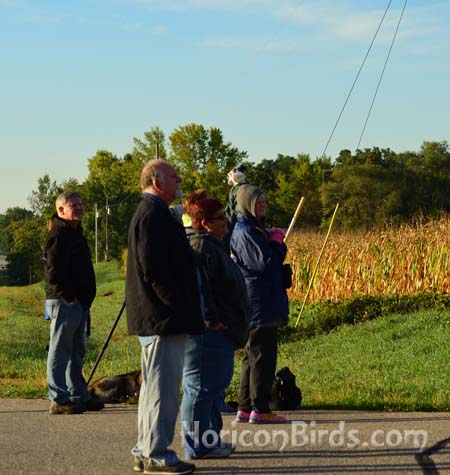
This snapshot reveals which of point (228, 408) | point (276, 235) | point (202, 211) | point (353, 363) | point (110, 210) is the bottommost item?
point (353, 363)

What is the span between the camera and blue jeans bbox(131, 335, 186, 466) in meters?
6.54

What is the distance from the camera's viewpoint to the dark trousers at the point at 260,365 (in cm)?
838

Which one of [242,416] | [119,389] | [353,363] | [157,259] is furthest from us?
[353,363]

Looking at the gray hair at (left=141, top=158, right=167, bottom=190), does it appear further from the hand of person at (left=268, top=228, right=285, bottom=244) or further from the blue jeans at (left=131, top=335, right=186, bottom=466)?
the hand of person at (left=268, top=228, right=285, bottom=244)

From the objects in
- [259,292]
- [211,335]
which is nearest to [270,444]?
[211,335]

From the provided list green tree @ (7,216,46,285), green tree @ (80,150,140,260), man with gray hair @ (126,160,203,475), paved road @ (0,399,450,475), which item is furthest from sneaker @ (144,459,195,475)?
green tree @ (7,216,46,285)

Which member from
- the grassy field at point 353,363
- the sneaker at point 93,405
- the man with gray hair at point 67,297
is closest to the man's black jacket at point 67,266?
the man with gray hair at point 67,297

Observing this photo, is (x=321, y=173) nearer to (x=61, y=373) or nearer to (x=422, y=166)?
(x=422, y=166)

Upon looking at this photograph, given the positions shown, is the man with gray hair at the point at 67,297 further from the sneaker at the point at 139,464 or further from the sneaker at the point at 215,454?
the sneaker at the point at 139,464

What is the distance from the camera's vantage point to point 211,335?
23.6 ft

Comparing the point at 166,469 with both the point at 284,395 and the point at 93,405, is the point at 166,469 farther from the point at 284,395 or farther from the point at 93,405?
the point at 93,405

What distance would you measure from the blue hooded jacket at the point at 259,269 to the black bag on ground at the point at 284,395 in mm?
805

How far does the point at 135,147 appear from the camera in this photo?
256ft

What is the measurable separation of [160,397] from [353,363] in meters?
7.55
